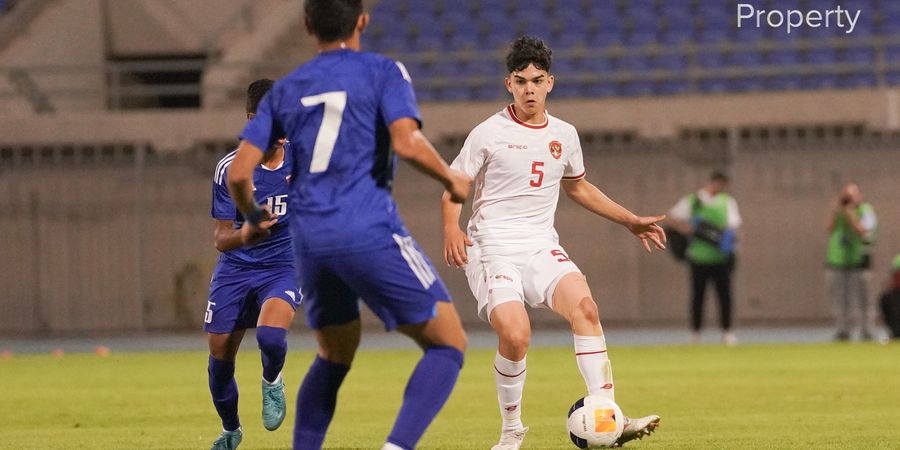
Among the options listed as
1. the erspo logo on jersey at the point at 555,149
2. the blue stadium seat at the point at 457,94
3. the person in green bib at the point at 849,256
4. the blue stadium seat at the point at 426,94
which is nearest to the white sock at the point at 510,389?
the erspo logo on jersey at the point at 555,149

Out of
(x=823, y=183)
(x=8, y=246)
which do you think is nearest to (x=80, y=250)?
(x=8, y=246)

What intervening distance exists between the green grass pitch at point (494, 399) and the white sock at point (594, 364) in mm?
616

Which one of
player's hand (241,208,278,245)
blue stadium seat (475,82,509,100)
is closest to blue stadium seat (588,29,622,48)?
blue stadium seat (475,82,509,100)

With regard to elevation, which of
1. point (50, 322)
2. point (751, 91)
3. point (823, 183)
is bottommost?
point (50, 322)

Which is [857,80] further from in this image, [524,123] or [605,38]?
[524,123]

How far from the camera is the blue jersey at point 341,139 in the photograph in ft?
17.2

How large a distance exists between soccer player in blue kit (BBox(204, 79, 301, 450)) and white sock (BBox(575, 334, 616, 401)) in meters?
1.69

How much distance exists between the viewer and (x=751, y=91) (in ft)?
69.8

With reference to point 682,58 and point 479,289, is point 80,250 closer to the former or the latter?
point 682,58

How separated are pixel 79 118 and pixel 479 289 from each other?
15315mm

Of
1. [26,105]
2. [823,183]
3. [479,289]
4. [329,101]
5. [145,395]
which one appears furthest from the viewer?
[26,105]

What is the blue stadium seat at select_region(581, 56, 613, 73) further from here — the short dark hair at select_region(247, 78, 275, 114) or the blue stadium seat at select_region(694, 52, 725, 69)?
the short dark hair at select_region(247, 78, 275, 114)

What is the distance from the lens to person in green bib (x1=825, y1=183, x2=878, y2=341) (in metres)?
17.8

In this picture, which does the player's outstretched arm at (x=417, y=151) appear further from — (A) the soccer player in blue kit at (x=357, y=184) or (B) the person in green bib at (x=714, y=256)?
(B) the person in green bib at (x=714, y=256)
